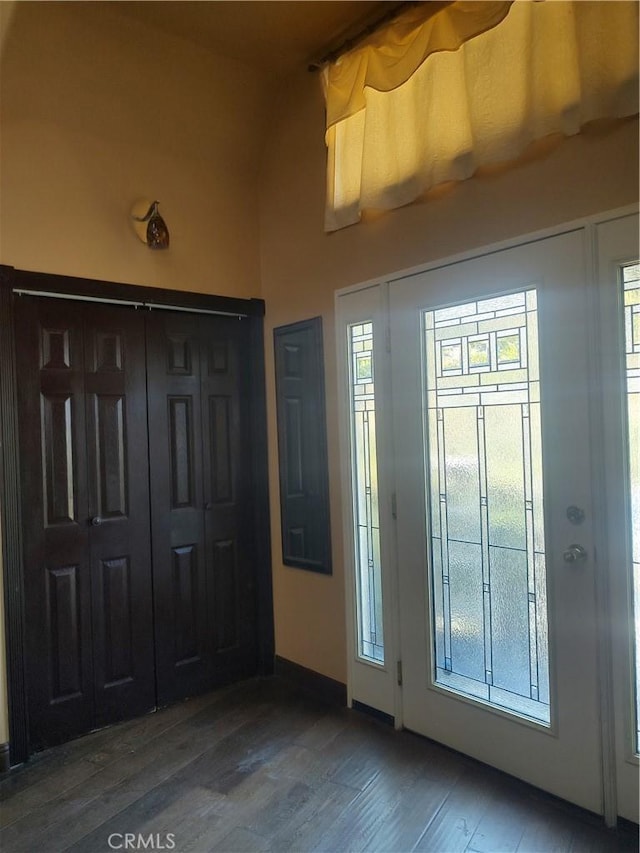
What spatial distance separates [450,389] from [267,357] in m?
1.20

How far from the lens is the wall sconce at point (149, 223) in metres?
2.62

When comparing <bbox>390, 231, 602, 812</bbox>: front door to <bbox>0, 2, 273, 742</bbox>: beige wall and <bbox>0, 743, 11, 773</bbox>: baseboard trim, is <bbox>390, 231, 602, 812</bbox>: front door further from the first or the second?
<bbox>0, 743, 11, 773</bbox>: baseboard trim

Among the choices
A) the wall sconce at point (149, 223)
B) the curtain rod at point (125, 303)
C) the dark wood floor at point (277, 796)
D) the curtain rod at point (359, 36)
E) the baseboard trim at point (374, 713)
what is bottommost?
the dark wood floor at point (277, 796)

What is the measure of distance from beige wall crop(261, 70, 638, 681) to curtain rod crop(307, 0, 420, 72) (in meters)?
0.16

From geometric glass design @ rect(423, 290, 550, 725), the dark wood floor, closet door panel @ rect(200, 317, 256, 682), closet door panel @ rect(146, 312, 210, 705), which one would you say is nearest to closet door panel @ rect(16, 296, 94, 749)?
the dark wood floor

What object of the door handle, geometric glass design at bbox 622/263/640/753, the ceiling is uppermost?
the ceiling

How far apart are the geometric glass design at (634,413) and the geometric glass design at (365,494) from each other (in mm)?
1063

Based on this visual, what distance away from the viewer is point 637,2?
5.38ft

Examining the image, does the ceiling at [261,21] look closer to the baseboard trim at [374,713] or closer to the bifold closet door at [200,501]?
the bifold closet door at [200,501]

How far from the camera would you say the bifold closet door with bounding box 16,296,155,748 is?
237 cm

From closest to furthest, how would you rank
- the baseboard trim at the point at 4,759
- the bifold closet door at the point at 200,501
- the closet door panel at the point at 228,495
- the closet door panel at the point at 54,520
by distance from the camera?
the baseboard trim at the point at 4,759 < the closet door panel at the point at 54,520 < the bifold closet door at the point at 200,501 < the closet door panel at the point at 228,495

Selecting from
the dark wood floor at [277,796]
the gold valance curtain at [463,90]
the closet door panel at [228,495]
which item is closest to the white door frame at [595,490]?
the dark wood floor at [277,796]

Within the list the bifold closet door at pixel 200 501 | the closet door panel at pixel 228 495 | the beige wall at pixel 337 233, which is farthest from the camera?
the closet door panel at pixel 228 495

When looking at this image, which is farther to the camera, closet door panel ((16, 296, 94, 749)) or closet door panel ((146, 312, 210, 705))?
closet door panel ((146, 312, 210, 705))
